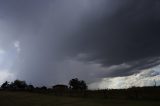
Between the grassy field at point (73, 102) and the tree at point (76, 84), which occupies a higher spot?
the tree at point (76, 84)

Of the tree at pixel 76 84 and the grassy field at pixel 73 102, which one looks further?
the tree at pixel 76 84

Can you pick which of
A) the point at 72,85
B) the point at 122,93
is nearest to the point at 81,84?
the point at 72,85

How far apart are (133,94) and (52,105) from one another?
24.8 metres

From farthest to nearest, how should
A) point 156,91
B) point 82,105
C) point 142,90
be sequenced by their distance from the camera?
point 142,90, point 156,91, point 82,105

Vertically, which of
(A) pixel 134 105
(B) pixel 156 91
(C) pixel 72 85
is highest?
(C) pixel 72 85

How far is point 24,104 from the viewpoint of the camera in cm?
5772

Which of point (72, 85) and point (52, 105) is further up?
point (72, 85)

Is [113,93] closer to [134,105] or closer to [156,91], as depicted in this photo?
[156,91]

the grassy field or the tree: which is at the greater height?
the tree

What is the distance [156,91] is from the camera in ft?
213

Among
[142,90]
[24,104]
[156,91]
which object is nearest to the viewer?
[24,104]

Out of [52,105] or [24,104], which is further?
[24,104]

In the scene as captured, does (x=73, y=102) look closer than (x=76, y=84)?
Yes

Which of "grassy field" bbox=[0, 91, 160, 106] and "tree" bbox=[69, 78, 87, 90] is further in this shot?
"tree" bbox=[69, 78, 87, 90]
